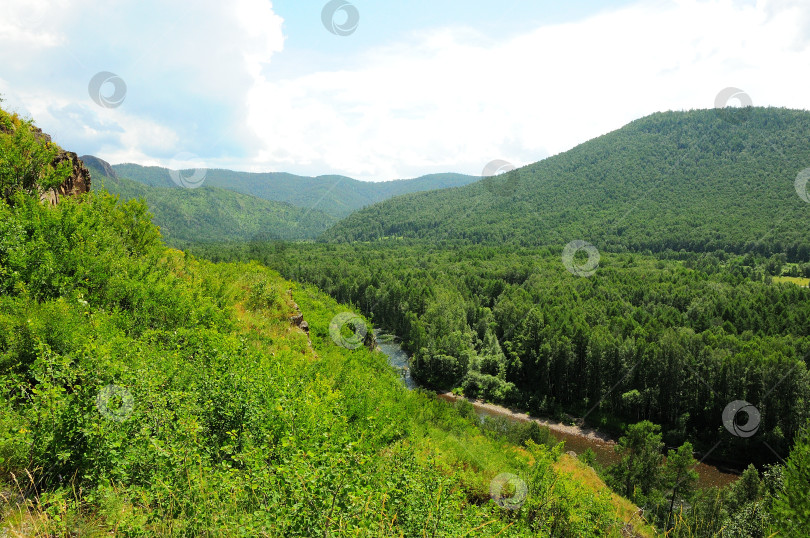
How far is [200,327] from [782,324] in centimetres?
7750

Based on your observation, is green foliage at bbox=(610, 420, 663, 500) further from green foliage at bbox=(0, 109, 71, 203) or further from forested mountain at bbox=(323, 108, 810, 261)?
forested mountain at bbox=(323, 108, 810, 261)

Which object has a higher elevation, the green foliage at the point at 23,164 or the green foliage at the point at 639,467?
the green foliage at the point at 23,164

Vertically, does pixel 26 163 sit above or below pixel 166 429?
above

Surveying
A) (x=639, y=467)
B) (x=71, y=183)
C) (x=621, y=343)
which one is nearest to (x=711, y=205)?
(x=621, y=343)

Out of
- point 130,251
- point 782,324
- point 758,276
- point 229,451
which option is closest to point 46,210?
point 130,251

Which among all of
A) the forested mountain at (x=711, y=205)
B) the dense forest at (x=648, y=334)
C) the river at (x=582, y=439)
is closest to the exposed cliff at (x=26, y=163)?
the dense forest at (x=648, y=334)

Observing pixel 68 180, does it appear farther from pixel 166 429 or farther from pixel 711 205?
pixel 711 205

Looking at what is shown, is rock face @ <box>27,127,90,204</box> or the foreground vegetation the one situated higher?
rock face @ <box>27,127,90,204</box>

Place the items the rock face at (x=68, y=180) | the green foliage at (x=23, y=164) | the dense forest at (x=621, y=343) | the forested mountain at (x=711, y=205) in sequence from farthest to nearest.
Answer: the forested mountain at (x=711, y=205) → the dense forest at (x=621, y=343) → the rock face at (x=68, y=180) → the green foliage at (x=23, y=164)

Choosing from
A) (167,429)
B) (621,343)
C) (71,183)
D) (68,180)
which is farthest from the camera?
(621,343)

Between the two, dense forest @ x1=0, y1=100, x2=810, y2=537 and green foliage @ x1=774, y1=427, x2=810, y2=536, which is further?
green foliage @ x1=774, y1=427, x2=810, y2=536

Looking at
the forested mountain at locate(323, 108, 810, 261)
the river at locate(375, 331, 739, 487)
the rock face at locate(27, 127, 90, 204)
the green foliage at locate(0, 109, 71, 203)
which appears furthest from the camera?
the forested mountain at locate(323, 108, 810, 261)

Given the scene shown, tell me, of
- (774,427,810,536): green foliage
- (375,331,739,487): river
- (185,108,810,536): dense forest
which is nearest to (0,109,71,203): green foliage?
(185,108,810,536): dense forest

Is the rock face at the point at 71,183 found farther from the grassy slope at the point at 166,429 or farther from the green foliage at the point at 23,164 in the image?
the grassy slope at the point at 166,429
